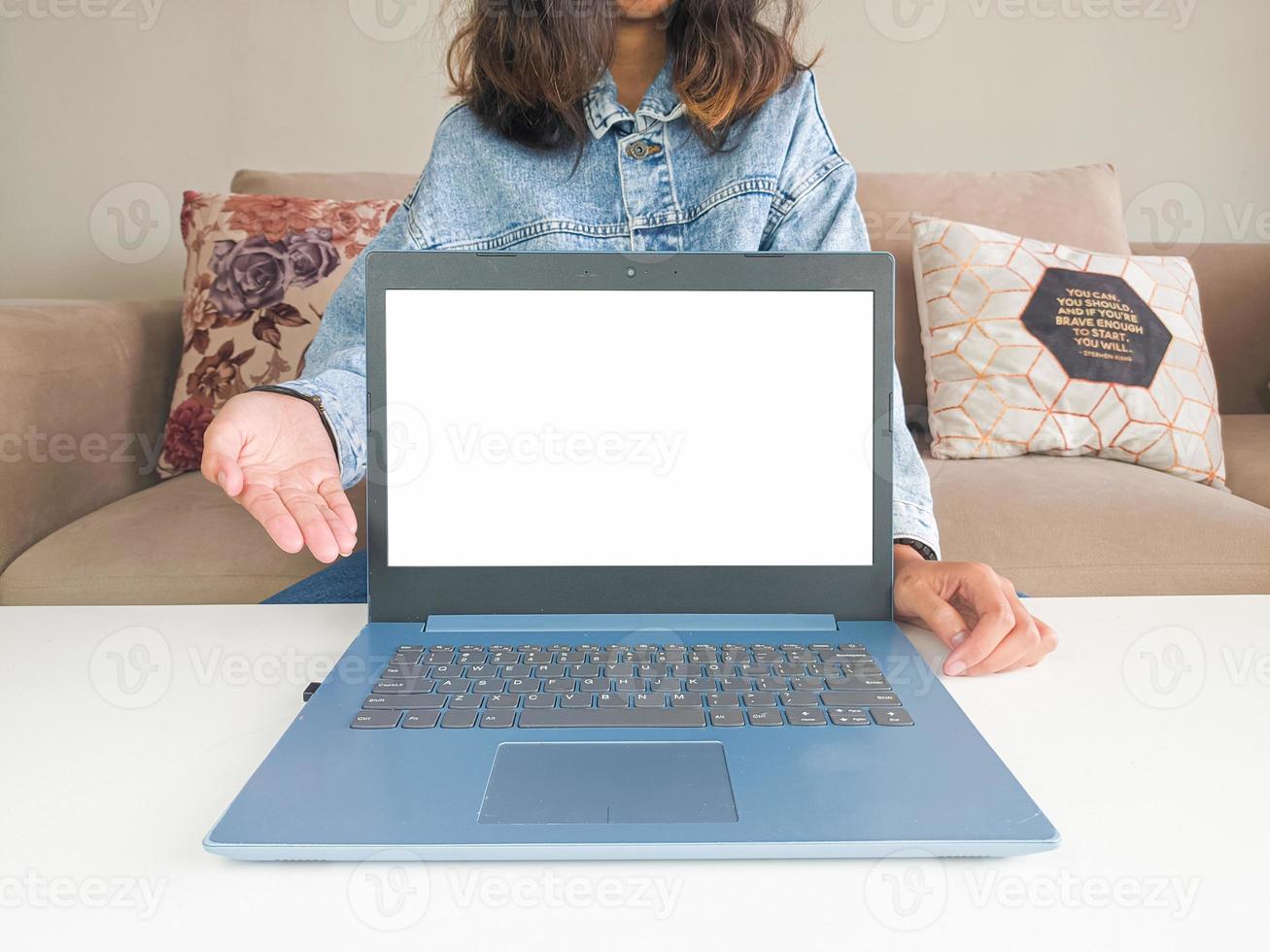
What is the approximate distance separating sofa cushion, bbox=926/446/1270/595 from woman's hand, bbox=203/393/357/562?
73 centimetres

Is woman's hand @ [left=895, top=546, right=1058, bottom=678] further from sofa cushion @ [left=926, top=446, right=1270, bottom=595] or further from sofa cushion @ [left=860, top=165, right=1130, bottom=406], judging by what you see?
sofa cushion @ [left=860, top=165, right=1130, bottom=406]

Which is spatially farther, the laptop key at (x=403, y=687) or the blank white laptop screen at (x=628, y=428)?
the blank white laptop screen at (x=628, y=428)

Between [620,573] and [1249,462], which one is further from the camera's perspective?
[1249,462]

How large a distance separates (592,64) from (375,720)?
67 centimetres

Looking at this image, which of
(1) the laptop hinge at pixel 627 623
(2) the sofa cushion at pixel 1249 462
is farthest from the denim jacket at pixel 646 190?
(2) the sofa cushion at pixel 1249 462

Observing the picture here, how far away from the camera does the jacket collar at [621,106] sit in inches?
34.8

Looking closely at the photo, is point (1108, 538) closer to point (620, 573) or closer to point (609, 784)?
point (620, 573)

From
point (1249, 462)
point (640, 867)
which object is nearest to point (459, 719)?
point (640, 867)

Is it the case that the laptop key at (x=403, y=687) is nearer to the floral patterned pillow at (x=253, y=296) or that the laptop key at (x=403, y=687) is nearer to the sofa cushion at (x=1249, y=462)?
the floral patterned pillow at (x=253, y=296)

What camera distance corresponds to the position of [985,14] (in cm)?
188

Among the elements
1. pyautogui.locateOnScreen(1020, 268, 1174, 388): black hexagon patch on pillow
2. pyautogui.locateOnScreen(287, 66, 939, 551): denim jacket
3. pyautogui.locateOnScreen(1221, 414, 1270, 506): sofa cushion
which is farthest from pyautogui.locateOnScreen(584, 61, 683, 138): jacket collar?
pyautogui.locateOnScreen(1221, 414, 1270, 506): sofa cushion

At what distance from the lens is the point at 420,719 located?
0.42 m

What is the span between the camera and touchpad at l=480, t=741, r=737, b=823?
341 mm

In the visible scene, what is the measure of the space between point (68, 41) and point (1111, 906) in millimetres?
2232
